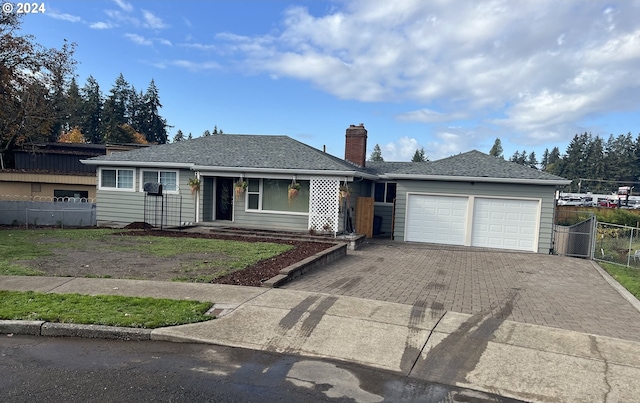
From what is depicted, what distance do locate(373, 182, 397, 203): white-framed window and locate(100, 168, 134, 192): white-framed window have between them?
10.6 m

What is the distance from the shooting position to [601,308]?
7.12 m

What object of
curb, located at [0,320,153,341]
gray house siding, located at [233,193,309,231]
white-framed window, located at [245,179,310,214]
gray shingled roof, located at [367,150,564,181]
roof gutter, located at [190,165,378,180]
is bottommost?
curb, located at [0,320,153,341]

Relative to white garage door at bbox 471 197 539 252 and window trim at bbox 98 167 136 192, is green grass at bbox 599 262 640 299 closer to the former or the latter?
white garage door at bbox 471 197 539 252

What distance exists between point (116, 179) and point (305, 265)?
39.4 ft

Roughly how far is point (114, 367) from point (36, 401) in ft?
2.59

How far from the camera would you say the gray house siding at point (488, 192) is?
14578 millimetres

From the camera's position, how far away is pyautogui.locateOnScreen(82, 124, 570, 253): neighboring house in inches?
581

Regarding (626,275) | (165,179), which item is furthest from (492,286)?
(165,179)

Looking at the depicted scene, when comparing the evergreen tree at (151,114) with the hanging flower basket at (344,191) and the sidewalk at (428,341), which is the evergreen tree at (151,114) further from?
the sidewalk at (428,341)

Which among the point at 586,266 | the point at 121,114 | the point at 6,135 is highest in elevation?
the point at 121,114

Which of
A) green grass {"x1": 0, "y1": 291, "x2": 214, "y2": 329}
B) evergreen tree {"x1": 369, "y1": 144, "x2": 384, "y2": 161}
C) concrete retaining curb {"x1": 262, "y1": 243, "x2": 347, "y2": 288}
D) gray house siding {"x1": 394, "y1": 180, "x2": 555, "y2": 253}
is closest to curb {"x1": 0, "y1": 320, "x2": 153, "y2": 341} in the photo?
green grass {"x1": 0, "y1": 291, "x2": 214, "y2": 329}


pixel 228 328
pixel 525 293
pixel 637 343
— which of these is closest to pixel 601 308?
pixel 525 293

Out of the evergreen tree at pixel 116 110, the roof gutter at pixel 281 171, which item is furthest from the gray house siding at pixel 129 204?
the evergreen tree at pixel 116 110

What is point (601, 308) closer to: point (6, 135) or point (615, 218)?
point (615, 218)
